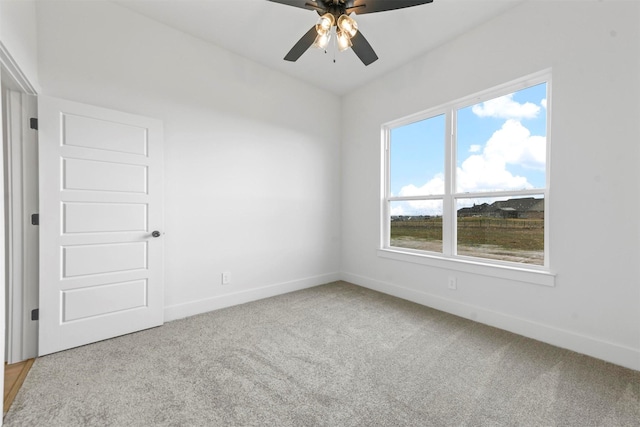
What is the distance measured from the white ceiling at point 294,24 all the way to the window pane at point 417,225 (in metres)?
1.79

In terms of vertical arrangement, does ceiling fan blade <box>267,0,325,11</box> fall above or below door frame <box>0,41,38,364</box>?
above

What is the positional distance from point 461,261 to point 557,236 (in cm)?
84

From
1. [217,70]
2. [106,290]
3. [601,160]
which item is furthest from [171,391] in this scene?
[601,160]

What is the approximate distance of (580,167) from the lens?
7.06ft

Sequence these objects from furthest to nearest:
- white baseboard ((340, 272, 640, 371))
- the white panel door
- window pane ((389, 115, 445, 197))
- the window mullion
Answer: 1. window pane ((389, 115, 445, 197))
2. the window mullion
3. the white panel door
4. white baseboard ((340, 272, 640, 371))

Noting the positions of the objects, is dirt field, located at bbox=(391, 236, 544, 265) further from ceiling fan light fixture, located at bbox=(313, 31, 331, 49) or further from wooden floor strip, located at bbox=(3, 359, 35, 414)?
wooden floor strip, located at bbox=(3, 359, 35, 414)

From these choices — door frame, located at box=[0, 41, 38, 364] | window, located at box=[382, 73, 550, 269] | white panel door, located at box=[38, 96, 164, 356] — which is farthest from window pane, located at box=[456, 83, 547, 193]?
door frame, located at box=[0, 41, 38, 364]

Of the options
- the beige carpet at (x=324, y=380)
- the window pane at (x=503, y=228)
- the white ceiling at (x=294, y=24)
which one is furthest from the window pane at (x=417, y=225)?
the white ceiling at (x=294, y=24)

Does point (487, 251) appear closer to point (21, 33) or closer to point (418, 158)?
point (418, 158)

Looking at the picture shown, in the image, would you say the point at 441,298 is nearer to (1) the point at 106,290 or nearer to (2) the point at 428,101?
(2) the point at 428,101

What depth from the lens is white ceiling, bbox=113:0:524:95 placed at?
2.47 m

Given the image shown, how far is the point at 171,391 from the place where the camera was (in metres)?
1.69

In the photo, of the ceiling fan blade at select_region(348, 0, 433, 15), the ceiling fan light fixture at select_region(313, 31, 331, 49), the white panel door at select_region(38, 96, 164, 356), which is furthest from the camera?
the white panel door at select_region(38, 96, 164, 356)

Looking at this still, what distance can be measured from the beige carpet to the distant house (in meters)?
1.11
